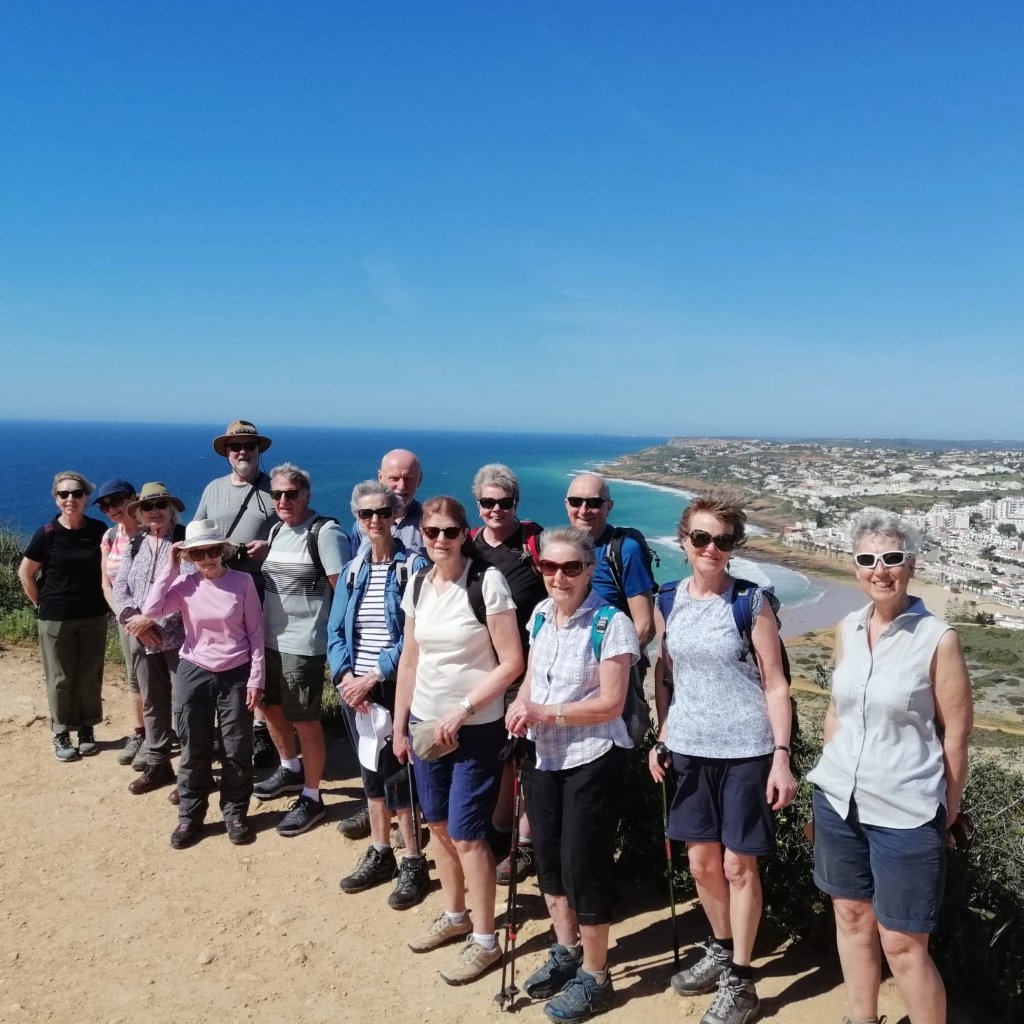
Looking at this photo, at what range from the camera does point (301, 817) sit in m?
4.57

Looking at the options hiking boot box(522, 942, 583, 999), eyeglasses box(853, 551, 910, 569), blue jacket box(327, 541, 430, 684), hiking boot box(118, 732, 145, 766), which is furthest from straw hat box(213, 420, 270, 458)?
eyeglasses box(853, 551, 910, 569)

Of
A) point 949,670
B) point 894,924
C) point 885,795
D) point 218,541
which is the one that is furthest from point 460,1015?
point 218,541

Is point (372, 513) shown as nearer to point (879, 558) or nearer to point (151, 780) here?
point (879, 558)

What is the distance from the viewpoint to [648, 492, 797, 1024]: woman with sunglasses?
274 centimetres

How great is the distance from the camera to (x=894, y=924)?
7.73 feet

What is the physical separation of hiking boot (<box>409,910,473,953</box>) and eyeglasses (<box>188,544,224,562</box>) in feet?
7.56

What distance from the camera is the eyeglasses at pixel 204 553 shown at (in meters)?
4.22

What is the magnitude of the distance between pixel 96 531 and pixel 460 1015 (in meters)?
4.49

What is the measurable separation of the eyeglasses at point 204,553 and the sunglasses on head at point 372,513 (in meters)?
1.07

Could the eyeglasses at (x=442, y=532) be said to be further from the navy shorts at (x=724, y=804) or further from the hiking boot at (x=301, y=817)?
the hiking boot at (x=301, y=817)

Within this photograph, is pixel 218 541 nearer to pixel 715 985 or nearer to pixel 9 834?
pixel 9 834

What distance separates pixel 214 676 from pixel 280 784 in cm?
114

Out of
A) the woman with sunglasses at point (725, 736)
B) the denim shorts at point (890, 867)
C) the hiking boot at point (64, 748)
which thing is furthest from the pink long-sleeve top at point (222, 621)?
the denim shorts at point (890, 867)

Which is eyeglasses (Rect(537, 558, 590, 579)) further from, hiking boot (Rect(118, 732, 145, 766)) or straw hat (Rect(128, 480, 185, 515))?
hiking boot (Rect(118, 732, 145, 766))
